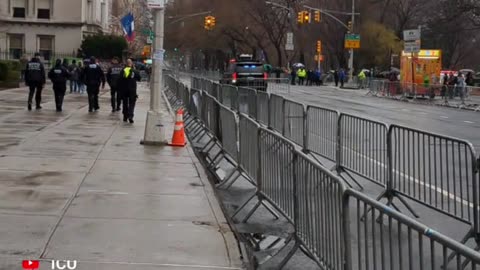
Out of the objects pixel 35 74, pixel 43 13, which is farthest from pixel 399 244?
pixel 43 13

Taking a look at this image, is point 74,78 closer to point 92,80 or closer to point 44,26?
point 92,80

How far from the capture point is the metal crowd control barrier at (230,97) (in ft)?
67.7

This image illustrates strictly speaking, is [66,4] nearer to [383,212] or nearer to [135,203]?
[135,203]

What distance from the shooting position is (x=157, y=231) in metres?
7.12

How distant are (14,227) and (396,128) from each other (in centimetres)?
482

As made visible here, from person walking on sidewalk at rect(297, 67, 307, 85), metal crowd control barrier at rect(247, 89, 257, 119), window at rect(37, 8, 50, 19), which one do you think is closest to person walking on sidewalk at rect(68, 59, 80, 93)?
metal crowd control barrier at rect(247, 89, 257, 119)

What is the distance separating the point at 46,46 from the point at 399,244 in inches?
2515

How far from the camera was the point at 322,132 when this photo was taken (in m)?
11.8

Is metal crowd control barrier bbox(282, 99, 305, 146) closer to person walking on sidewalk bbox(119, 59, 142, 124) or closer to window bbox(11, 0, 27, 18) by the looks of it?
person walking on sidewalk bbox(119, 59, 142, 124)

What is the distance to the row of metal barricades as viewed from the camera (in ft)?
13.9

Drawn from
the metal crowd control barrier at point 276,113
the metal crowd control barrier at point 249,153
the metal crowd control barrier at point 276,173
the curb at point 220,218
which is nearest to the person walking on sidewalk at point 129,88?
the metal crowd control barrier at point 276,113

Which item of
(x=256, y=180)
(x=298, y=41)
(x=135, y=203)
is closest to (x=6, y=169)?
(x=135, y=203)

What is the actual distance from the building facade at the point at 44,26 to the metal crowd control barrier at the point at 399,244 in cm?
6133

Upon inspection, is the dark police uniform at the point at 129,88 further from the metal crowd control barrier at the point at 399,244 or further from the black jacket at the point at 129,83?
the metal crowd control barrier at the point at 399,244
